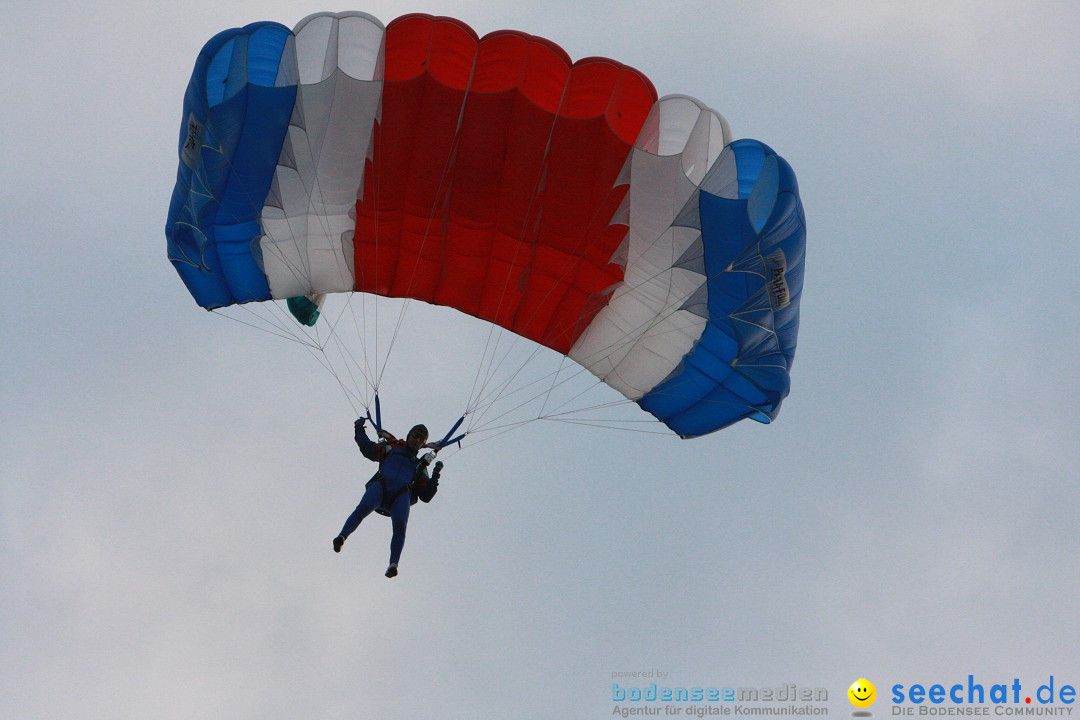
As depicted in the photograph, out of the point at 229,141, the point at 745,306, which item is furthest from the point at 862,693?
the point at 229,141

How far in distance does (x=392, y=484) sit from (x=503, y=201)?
9.52ft

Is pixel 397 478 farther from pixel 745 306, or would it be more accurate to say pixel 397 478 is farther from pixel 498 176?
pixel 745 306

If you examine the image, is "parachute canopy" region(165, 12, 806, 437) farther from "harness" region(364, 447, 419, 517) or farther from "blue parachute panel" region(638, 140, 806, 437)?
"harness" region(364, 447, 419, 517)

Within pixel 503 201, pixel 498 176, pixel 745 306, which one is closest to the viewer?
pixel 745 306

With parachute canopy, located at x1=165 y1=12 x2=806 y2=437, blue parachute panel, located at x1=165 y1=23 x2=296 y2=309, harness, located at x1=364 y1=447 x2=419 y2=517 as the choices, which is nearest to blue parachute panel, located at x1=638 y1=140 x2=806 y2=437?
parachute canopy, located at x1=165 y1=12 x2=806 y2=437

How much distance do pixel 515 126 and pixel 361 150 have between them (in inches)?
57.3

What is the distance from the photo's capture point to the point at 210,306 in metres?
14.1

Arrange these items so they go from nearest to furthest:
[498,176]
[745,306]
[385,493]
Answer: [385,493], [745,306], [498,176]

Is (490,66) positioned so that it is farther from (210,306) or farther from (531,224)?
(210,306)

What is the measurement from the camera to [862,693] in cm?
1494

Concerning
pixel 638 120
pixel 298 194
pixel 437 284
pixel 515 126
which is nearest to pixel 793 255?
pixel 638 120

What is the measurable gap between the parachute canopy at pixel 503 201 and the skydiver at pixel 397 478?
6.39 feet

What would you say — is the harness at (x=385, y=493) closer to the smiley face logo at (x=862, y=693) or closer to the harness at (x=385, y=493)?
the harness at (x=385, y=493)

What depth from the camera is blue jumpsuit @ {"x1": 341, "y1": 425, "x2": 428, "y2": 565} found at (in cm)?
1222
